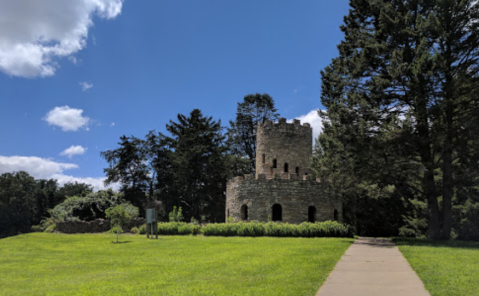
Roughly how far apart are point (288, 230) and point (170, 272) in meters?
12.4

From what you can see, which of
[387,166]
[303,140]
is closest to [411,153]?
[387,166]

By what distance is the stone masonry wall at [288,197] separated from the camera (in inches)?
956

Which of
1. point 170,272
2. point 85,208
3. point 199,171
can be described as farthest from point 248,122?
point 170,272

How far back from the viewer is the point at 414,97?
58.0ft

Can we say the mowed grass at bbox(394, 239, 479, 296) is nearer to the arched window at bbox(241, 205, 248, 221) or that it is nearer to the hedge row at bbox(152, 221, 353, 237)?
the hedge row at bbox(152, 221, 353, 237)

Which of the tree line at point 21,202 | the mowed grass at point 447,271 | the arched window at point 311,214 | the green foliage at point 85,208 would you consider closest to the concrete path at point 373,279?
the mowed grass at point 447,271

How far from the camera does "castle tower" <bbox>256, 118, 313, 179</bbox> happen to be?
2873cm

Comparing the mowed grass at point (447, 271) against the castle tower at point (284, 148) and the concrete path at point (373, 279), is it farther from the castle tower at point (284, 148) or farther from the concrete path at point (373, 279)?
the castle tower at point (284, 148)

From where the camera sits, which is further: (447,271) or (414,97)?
(414,97)

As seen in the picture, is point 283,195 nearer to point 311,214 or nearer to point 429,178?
point 311,214

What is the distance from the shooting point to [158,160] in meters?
45.2

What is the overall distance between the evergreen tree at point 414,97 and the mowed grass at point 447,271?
21.5 feet

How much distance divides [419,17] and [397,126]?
18.0 ft

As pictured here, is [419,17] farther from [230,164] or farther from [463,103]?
[230,164]
